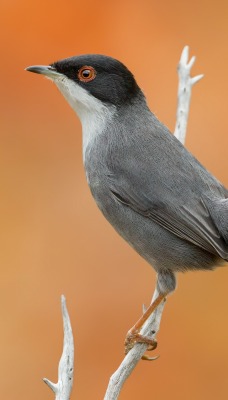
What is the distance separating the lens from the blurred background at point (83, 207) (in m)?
7.25

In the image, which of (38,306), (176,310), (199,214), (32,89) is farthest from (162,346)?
(32,89)

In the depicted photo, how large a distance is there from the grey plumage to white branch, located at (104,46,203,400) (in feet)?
0.87

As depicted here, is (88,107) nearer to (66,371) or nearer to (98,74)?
(98,74)

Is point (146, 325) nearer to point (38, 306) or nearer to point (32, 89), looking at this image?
point (38, 306)

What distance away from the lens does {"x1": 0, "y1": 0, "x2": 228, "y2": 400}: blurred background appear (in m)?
7.25

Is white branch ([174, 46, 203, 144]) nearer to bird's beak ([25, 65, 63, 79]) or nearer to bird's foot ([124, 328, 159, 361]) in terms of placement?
bird's beak ([25, 65, 63, 79])

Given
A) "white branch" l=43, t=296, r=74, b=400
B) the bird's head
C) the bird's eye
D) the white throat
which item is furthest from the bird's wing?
"white branch" l=43, t=296, r=74, b=400

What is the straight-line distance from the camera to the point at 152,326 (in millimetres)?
5867

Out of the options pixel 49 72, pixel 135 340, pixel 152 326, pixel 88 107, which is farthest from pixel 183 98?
pixel 135 340

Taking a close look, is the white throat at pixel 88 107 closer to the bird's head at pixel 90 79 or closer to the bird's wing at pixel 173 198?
the bird's head at pixel 90 79

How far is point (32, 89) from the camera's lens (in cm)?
845

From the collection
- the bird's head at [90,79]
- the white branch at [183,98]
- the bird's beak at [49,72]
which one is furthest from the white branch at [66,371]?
the white branch at [183,98]

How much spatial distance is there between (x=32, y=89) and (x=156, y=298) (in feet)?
10.9

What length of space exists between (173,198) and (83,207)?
267 centimetres
